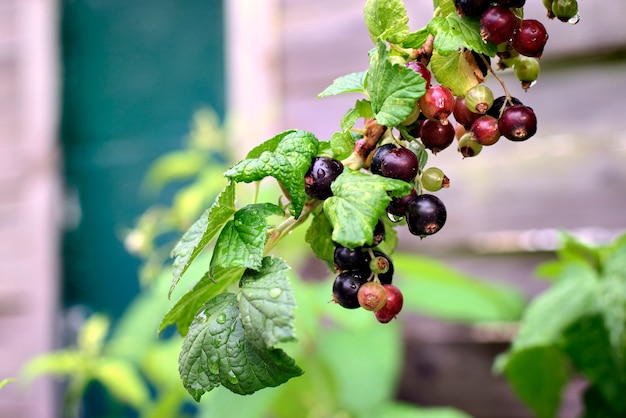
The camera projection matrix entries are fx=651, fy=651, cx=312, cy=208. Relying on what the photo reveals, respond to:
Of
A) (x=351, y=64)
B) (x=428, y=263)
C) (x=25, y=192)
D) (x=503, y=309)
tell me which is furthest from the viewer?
(x=25, y=192)

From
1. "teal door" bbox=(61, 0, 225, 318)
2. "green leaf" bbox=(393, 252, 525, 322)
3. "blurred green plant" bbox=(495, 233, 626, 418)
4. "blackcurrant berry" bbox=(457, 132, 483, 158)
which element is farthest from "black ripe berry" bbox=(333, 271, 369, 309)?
"teal door" bbox=(61, 0, 225, 318)

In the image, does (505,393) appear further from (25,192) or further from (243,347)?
(25,192)

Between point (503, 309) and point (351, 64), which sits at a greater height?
point (351, 64)

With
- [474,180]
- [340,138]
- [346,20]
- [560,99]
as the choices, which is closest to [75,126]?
[346,20]

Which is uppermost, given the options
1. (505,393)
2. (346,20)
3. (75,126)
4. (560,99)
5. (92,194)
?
(346,20)

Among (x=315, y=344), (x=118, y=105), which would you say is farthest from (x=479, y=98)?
(x=118, y=105)

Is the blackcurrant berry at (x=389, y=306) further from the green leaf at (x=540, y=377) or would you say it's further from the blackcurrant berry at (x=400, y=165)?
the green leaf at (x=540, y=377)
